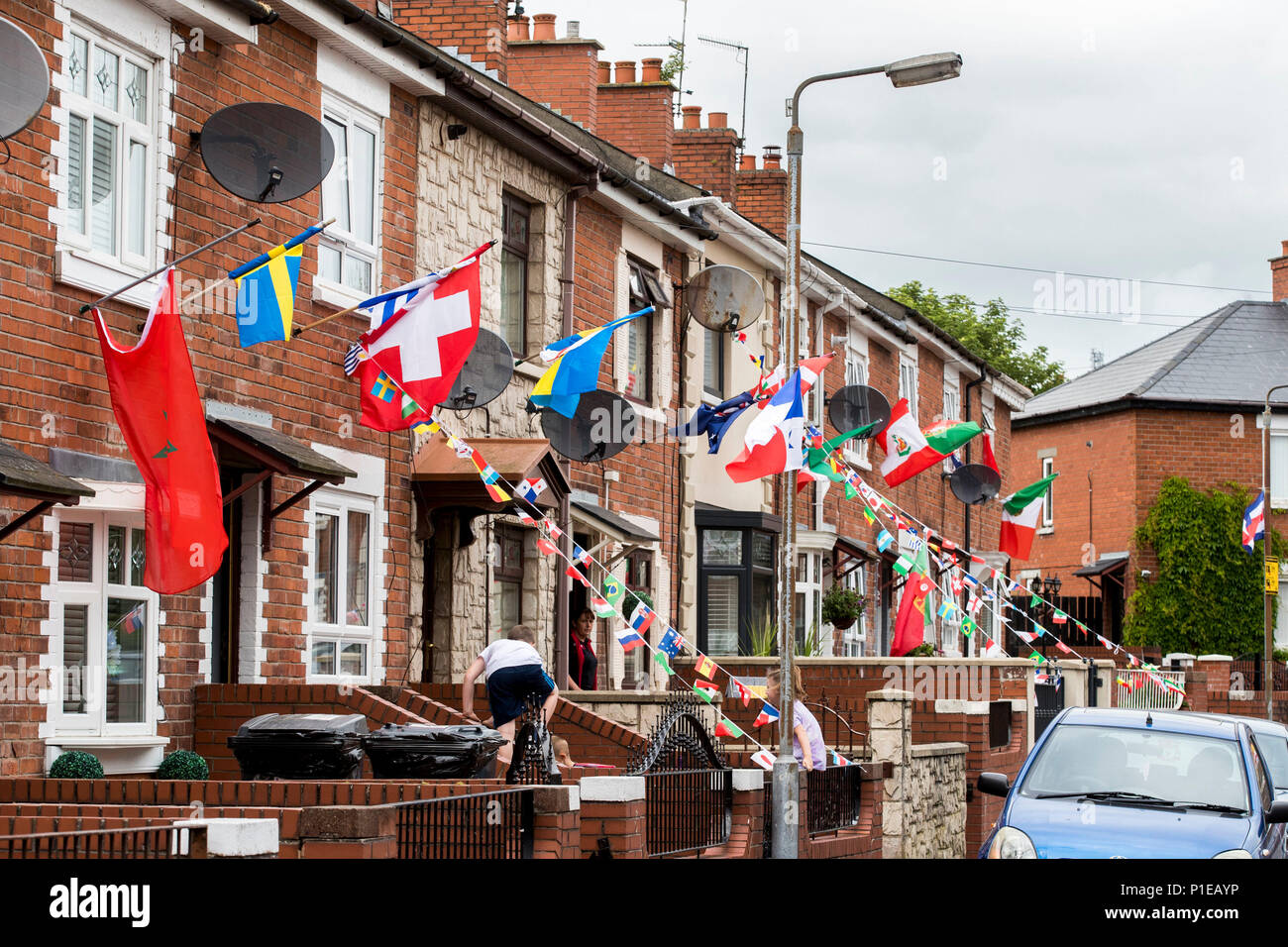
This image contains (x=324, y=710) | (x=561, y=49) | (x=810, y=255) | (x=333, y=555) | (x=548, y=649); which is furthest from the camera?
(x=810, y=255)

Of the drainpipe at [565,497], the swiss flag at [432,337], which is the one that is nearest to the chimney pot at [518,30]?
the drainpipe at [565,497]

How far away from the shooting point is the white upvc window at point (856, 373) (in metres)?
29.8

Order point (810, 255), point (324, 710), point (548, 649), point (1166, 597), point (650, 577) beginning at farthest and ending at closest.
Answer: point (1166, 597), point (810, 255), point (650, 577), point (548, 649), point (324, 710)

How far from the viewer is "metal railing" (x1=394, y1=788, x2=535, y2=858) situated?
333 inches

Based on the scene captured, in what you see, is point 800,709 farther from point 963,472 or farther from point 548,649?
point 963,472

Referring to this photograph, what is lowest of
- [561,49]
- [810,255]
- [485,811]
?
[485,811]

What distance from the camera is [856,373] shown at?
99.6 ft

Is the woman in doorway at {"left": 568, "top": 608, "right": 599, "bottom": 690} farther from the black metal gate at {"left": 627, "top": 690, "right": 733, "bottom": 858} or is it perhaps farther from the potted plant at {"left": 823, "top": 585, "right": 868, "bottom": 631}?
the potted plant at {"left": 823, "top": 585, "right": 868, "bottom": 631}

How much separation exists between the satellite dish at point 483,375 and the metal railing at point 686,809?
4167 mm

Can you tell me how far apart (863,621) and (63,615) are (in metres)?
21.1

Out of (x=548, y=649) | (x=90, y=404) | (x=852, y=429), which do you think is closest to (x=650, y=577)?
(x=548, y=649)

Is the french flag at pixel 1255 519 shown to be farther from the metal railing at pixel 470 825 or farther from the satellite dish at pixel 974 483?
the metal railing at pixel 470 825

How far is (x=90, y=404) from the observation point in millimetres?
11930

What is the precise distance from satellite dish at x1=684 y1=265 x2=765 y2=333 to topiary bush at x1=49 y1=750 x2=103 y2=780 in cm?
1111
